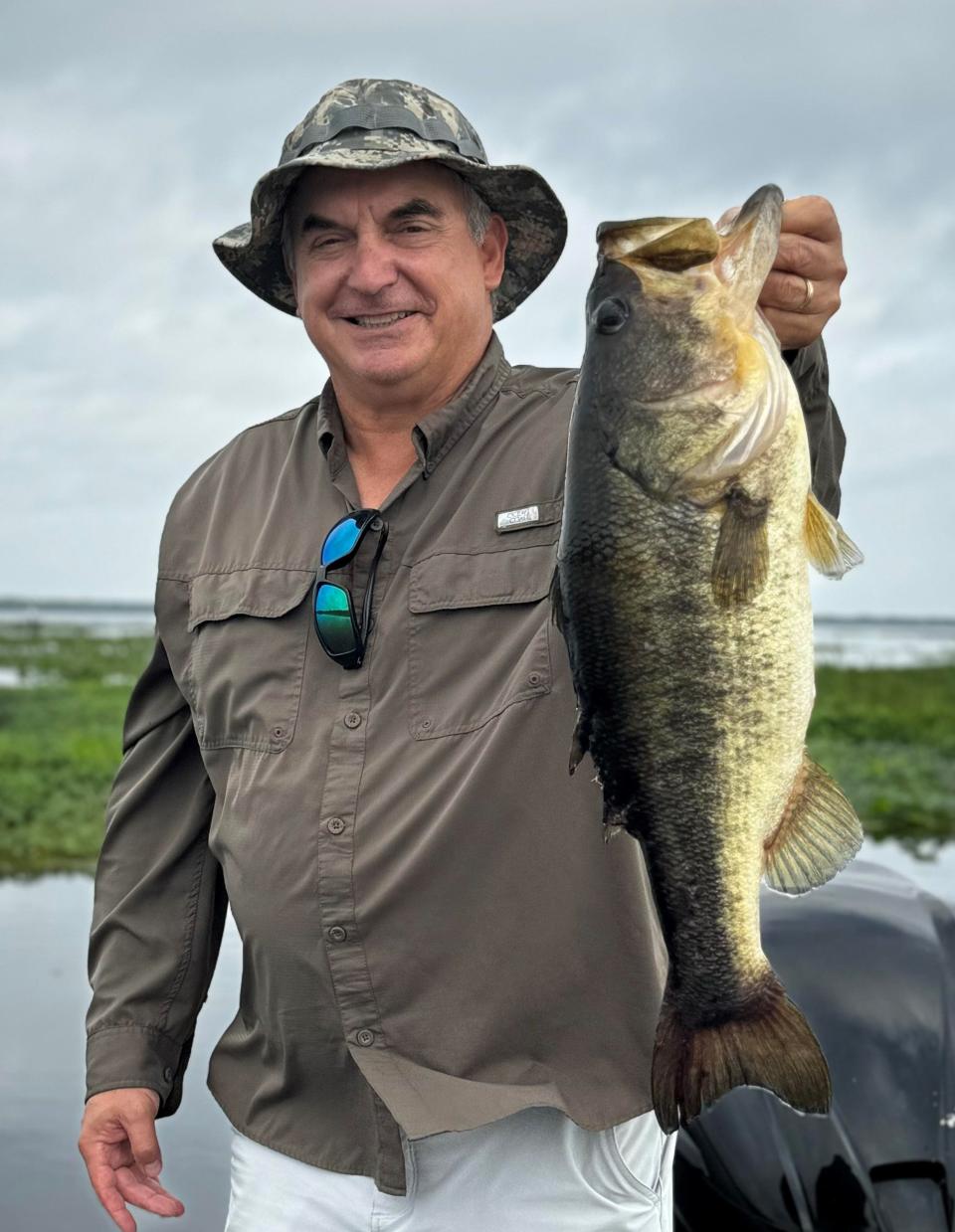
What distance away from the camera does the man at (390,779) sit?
2.73 meters

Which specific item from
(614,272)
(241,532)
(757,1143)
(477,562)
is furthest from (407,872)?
(757,1143)

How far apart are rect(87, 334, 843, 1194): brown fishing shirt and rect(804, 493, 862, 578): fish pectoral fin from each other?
462mm

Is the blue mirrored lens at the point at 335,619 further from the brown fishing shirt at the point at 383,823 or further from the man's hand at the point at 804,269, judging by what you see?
the man's hand at the point at 804,269

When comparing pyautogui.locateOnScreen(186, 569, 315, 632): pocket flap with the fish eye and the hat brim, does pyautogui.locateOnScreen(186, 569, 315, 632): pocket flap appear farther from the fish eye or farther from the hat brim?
the fish eye

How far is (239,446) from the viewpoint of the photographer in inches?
140

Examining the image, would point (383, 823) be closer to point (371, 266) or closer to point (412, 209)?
point (371, 266)

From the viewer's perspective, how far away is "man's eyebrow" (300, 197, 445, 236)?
316 centimetres

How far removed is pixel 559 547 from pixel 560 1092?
1100mm

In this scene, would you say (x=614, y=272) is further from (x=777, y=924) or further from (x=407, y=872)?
(x=777, y=924)

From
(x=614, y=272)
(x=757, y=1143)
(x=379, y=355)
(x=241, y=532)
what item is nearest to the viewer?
(x=614, y=272)

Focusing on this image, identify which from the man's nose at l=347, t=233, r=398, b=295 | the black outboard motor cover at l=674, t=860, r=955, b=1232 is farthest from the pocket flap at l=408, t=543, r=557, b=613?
the black outboard motor cover at l=674, t=860, r=955, b=1232

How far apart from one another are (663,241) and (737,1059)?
1.38m

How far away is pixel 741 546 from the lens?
2180 millimetres

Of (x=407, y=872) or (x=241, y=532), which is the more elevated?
(x=241, y=532)
